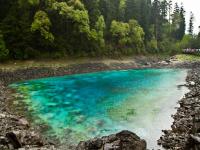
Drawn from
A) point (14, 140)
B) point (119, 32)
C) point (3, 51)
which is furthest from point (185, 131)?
point (119, 32)

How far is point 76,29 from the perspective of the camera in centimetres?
7375

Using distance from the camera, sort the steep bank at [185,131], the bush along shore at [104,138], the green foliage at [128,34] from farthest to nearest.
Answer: the green foliage at [128,34]
the bush along shore at [104,138]
the steep bank at [185,131]

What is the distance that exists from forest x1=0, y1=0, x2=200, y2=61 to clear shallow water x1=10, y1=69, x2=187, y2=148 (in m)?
14.1

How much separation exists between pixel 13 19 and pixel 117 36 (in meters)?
34.1

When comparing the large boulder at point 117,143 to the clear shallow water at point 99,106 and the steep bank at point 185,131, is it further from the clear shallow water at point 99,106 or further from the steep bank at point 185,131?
the clear shallow water at point 99,106

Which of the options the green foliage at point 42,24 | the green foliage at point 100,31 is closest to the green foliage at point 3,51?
the green foliage at point 42,24

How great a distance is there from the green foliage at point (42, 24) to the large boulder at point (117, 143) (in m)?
49.4

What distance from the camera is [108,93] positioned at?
Result: 43969mm

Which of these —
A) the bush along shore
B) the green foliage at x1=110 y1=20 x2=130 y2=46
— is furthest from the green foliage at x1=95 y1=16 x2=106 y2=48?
the bush along shore

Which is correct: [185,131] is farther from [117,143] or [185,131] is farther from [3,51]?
[3,51]

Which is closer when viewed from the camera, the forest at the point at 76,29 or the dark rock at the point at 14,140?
the dark rock at the point at 14,140

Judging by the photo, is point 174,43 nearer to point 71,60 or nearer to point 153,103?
point 71,60

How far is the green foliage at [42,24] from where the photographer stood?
66125 millimetres

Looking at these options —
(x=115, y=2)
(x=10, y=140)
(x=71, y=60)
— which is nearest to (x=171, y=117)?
(x=10, y=140)
